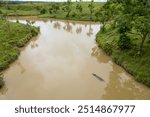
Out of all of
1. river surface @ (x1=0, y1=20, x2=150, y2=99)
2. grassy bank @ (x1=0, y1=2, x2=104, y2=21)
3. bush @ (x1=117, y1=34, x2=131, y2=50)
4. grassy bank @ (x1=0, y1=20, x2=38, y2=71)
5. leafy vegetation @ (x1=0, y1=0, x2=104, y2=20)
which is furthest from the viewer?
grassy bank @ (x1=0, y1=2, x2=104, y2=21)

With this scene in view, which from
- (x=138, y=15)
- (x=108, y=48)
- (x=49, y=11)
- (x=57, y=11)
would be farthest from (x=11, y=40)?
(x=57, y=11)

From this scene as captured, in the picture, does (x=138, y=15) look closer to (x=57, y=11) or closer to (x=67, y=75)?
(x=67, y=75)

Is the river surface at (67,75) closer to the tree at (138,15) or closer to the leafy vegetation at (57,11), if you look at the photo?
the tree at (138,15)

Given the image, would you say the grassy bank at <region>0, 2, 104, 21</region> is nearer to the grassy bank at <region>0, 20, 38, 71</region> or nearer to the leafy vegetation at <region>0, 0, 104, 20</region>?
the leafy vegetation at <region>0, 0, 104, 20</region>

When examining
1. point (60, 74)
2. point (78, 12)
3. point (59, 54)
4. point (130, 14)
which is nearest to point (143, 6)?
point (130, 14)

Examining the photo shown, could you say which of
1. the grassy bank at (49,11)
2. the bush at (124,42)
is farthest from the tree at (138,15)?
Answer: the grassy bank at (49,11)

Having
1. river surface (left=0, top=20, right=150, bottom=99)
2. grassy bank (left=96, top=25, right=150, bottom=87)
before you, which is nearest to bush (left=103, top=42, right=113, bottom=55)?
grassy bank (left=96, top=25, right=150, bottom=87)
